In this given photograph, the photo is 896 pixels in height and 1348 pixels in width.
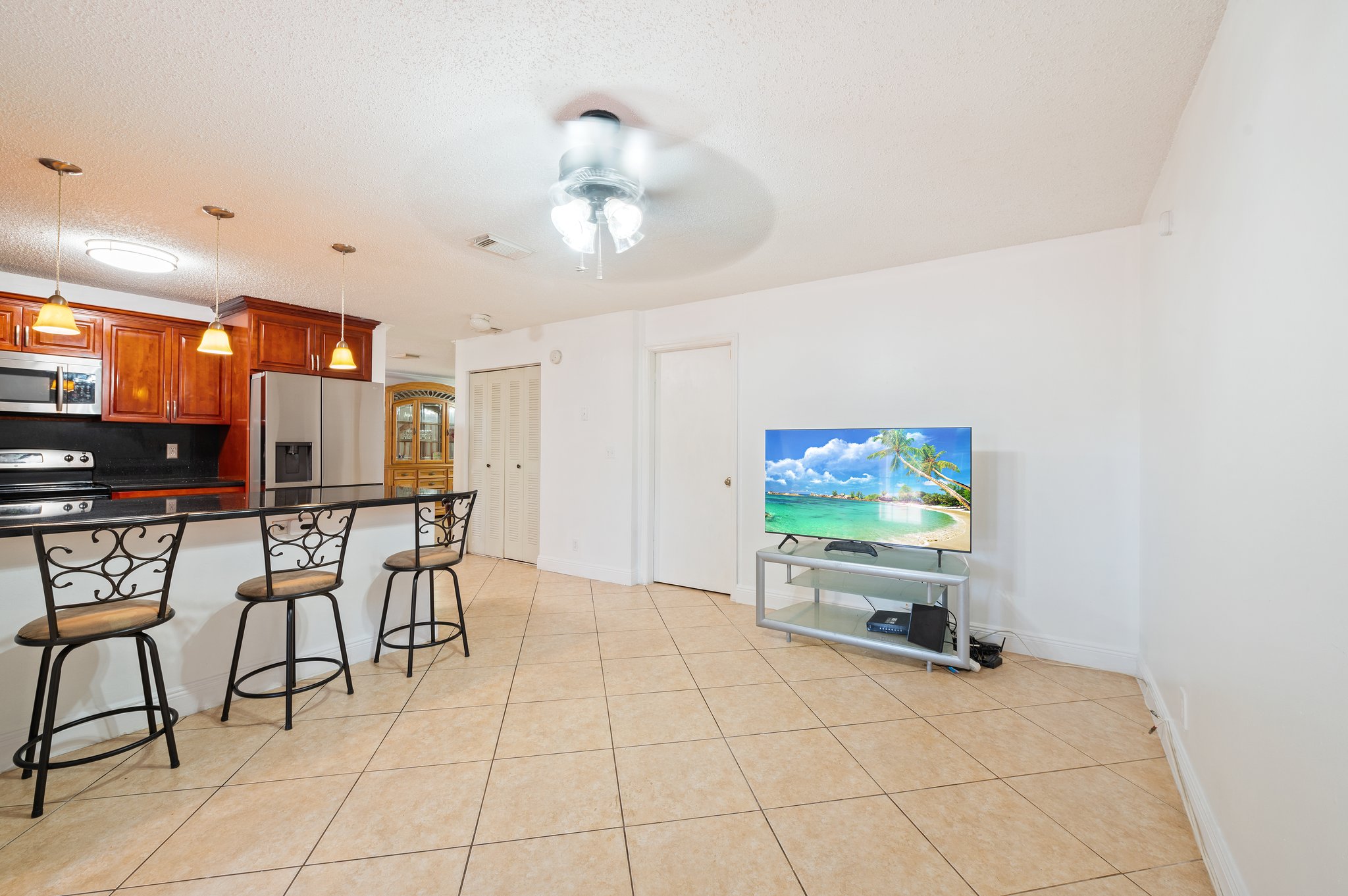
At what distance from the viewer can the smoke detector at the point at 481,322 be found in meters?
4.67

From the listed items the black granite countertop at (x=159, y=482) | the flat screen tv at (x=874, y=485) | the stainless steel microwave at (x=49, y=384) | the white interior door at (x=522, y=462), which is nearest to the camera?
the flat screen tv at (x=874, y=485)

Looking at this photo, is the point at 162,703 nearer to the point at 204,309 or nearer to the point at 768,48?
the point at 768,48

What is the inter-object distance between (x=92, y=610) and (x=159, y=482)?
2.89 meters

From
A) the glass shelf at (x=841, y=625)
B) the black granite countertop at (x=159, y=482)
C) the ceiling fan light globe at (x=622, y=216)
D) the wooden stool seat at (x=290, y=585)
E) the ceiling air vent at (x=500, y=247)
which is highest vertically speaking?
the ceiling air vent at (x=500, y=247)

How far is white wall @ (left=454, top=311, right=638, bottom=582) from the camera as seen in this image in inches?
179

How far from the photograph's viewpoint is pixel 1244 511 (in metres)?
1.35

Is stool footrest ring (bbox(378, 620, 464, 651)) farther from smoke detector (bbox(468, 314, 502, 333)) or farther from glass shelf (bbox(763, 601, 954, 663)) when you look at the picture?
smoke detector (bbox(468, 314, 502, 333))

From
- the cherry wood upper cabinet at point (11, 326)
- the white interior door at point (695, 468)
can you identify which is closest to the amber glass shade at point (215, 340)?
the cherry wood upper cabinet at point (11, 326)

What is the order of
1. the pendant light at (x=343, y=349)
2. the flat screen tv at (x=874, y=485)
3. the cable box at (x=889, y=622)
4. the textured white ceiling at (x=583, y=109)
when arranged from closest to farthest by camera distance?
the textured white ceiling at (x=583, y=109) < the flat screen tv at (x=874, y=485) < the cable box at (x=889, y=622) < the pendant light at (x=343, y=349)

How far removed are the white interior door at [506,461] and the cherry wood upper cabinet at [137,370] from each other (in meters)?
2.42

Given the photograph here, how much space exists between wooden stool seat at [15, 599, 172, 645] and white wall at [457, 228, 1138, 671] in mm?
3208

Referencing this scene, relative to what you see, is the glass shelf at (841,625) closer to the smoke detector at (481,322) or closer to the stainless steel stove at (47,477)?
the smoke detector at (481,322)

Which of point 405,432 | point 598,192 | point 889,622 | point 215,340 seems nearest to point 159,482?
point 215,340

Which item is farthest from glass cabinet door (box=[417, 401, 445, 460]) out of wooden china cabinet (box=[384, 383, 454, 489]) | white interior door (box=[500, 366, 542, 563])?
white interior door (box=[500, 366, 542, 563])
